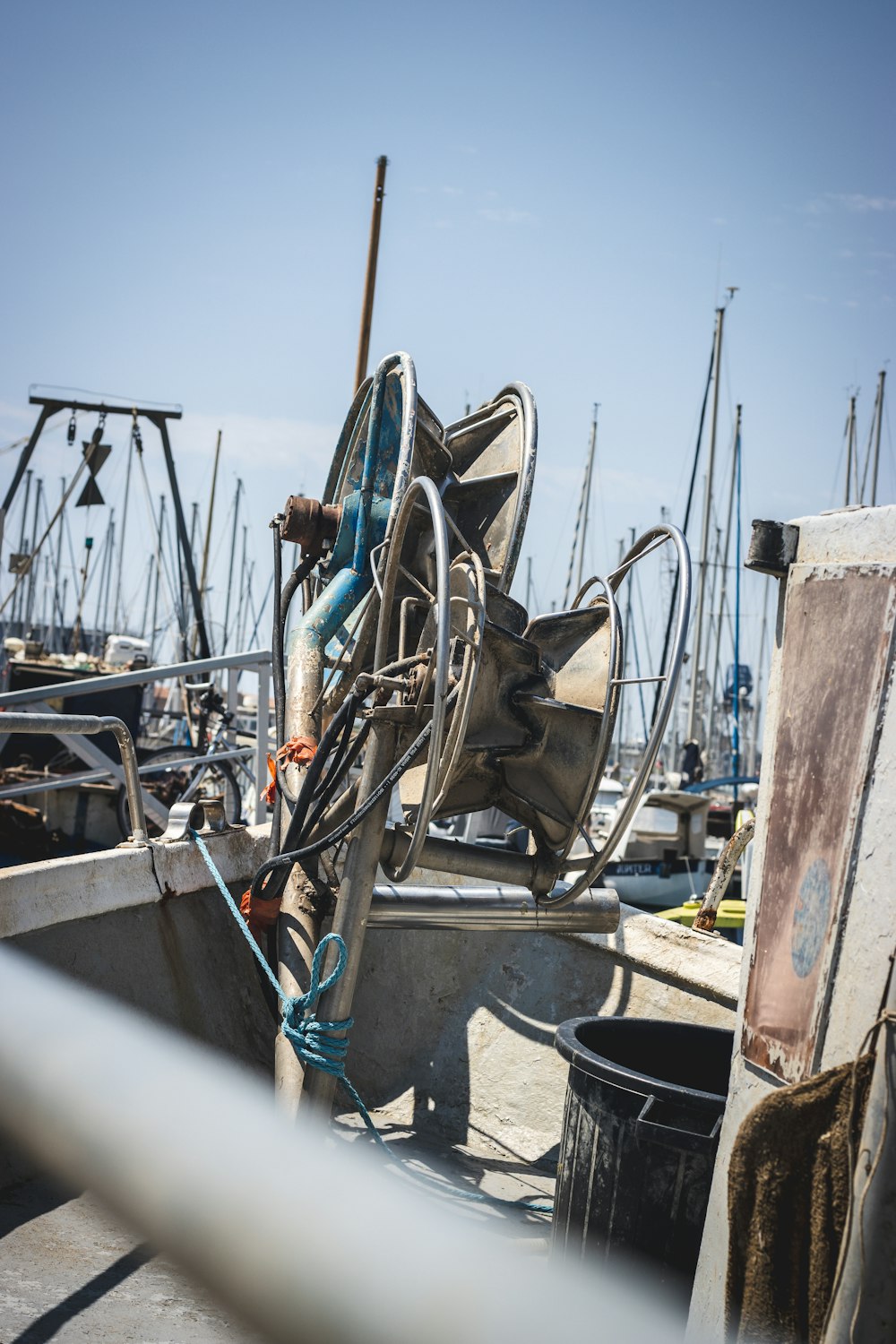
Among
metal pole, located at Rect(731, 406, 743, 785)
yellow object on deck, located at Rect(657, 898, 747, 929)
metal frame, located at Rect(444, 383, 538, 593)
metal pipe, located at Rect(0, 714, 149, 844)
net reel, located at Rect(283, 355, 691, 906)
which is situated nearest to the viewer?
net reel, located at Rect(283, 355, 691, 906)

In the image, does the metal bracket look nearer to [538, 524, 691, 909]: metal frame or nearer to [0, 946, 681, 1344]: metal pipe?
[538, 524, 691, 909]: metal frame

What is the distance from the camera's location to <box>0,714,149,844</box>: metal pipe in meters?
4.02

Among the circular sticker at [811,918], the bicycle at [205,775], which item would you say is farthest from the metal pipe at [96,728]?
the bicycle at [205,775]

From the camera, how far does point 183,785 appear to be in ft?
40.5

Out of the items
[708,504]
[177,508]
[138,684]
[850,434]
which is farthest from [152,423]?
[850,434]

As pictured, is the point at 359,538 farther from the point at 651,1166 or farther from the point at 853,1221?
the point at 853,1221

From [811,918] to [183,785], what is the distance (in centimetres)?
1051

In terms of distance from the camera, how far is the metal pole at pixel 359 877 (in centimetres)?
401

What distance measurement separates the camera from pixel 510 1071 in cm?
541

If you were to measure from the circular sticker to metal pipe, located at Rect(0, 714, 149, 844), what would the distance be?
266cm

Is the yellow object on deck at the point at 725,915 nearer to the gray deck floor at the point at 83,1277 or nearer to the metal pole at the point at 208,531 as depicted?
the gray deck floor at the point at 83,1277

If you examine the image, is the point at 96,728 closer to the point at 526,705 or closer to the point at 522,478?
the point at 526,705

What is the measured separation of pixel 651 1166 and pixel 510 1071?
2.30m

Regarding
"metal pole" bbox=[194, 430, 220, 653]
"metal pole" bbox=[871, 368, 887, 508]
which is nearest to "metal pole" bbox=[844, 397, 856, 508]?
"metal pole" bbox=[871, 368, 887, 508]
